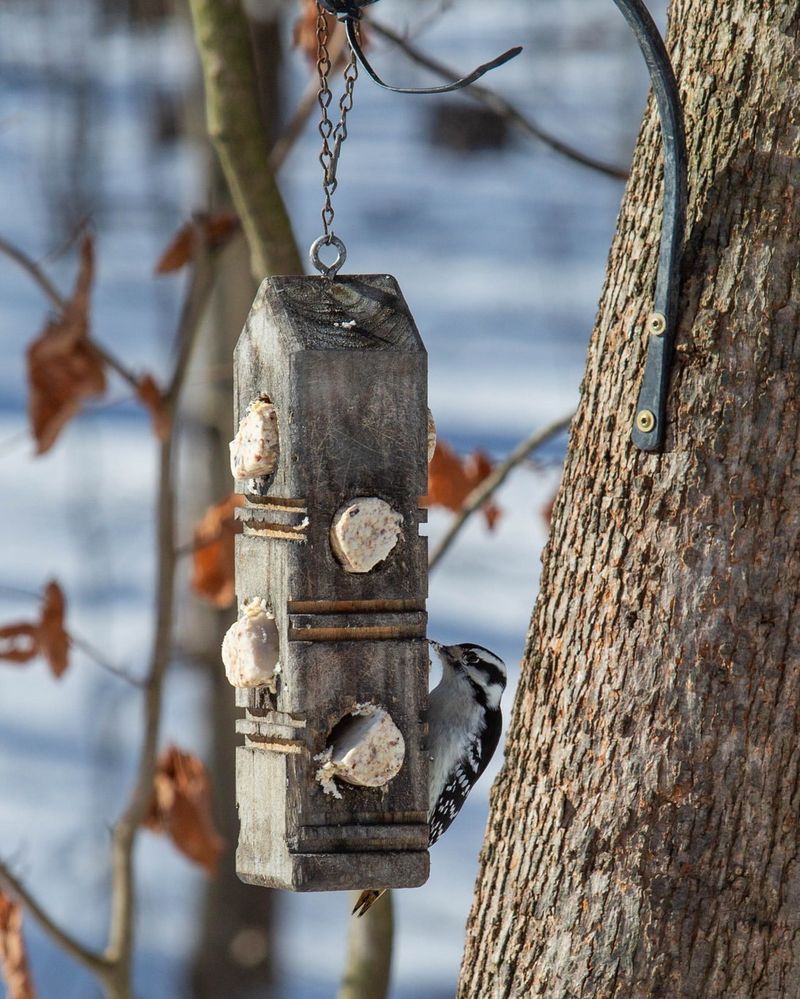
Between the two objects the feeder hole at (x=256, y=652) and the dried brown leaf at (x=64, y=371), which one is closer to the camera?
the feeder hole at (x=256, y=652)

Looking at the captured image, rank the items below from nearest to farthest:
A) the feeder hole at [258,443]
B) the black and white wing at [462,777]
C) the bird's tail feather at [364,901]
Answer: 1. the feeder hole at [258,443]
2. the bird's tail feather at [364,901]
3. the black and white wing at [462,777]

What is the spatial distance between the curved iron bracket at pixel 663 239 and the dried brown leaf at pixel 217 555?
1542mm

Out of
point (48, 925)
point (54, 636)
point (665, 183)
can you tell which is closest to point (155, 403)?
point (54, 636)

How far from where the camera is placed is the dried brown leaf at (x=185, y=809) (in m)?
3.60

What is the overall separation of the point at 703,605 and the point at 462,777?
1362 millimetres

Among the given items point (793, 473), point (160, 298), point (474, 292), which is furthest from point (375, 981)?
point (474, 292)

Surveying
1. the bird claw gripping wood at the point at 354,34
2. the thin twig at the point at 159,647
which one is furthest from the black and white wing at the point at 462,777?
the bird claw gripping wood at the point at 354,34

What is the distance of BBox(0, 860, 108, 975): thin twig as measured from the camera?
349 cm

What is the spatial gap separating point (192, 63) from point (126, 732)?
3.61m

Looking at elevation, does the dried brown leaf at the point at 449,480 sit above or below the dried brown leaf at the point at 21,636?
above

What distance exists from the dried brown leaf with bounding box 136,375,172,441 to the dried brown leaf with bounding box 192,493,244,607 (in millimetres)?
256

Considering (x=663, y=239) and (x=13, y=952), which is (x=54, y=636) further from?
(x=663, y=239)

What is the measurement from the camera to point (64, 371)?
11.7ft

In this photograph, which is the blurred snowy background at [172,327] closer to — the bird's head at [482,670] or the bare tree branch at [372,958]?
the bird's head at [482,670]
